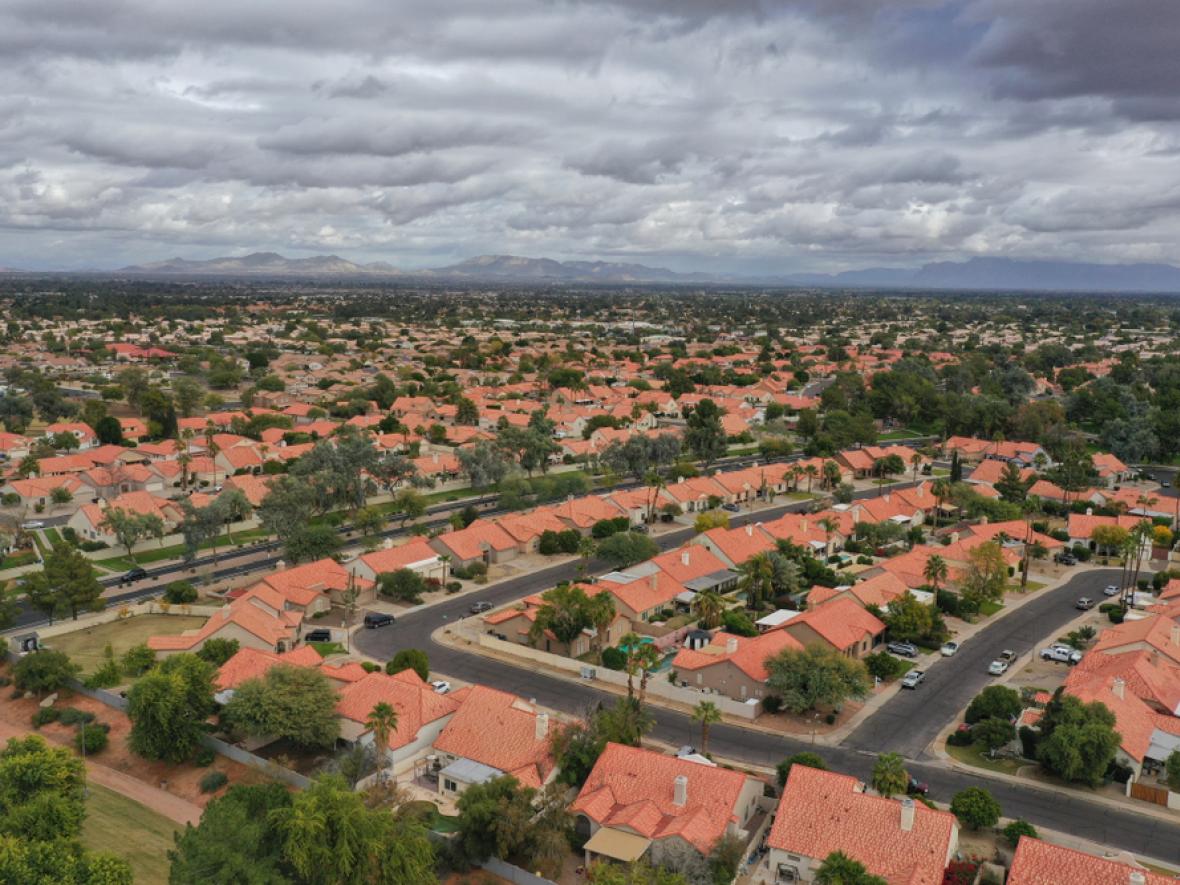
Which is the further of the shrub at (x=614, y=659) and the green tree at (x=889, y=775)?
the shrub at (x=614, y=659)

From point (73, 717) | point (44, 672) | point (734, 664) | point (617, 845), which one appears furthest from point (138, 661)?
point (734, 664)

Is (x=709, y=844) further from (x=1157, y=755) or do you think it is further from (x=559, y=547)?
(x=559, y=547)

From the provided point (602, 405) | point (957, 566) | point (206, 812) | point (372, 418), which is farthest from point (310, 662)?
point (602, 405)

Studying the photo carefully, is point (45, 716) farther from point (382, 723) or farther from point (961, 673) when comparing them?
point (961, 673)

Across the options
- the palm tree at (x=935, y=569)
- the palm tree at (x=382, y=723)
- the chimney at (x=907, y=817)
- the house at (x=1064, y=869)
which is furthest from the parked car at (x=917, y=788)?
the palm tree at (x=935, y=569)

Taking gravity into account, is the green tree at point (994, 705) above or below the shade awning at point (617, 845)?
above

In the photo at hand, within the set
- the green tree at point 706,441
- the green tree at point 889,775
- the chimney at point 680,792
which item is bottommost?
the chimney at point 680,792

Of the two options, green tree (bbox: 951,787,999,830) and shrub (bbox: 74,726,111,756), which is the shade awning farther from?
shrub (bbox: 74,726,111,756)

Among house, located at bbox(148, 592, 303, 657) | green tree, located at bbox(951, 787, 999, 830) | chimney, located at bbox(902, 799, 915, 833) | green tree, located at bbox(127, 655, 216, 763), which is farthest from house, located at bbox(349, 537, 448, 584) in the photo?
chimney, located at bbox(902, 799, 915, 833)

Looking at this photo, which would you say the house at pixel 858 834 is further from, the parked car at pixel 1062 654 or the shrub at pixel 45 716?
the shrub at pixel 45 716
